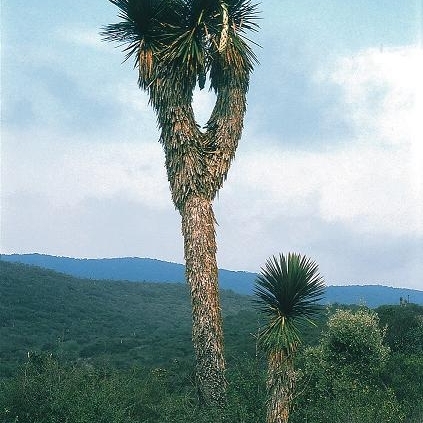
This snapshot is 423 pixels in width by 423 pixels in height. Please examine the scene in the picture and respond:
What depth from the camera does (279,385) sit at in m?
10.4

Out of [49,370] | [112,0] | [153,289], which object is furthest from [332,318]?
[153,289]

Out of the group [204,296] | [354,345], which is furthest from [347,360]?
[204,296]

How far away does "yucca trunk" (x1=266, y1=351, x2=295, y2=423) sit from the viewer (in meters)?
10.3

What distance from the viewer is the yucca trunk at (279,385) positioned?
1034 cm

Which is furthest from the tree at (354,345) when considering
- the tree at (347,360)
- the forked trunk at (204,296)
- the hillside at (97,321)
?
the forked trunk at (204,296)

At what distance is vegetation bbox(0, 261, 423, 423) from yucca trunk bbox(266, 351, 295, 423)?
353 mm

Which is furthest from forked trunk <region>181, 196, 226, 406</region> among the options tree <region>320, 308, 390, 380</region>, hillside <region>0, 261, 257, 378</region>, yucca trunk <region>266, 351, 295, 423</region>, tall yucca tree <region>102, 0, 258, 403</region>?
tree <region>320, 308, 390, 380</region>

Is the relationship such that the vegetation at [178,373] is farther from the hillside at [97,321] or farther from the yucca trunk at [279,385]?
the yucca trunk at [279,385]

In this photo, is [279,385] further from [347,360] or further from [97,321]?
[97,321]

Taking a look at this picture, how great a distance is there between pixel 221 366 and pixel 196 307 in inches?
56.3

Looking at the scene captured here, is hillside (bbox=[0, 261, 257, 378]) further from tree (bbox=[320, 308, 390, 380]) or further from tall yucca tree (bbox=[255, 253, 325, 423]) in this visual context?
tall yucca tree (bbox=[255, 253, 325, 423])

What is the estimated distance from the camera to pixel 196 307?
42.5 ft

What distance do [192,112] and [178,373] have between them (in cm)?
1457

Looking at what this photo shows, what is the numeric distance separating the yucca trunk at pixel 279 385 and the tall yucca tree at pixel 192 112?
2.24 metres
